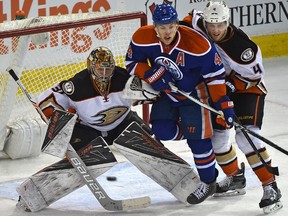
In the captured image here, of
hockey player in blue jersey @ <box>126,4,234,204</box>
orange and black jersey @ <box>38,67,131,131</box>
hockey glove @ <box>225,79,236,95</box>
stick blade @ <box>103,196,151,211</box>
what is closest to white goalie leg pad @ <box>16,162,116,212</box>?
stick blade @ <box>103,196,151,211</box>

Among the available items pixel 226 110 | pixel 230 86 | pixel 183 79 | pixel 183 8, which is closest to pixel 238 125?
pixel 226 110

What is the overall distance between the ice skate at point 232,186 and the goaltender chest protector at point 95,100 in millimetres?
588

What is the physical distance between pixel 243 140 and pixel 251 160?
0.32ft

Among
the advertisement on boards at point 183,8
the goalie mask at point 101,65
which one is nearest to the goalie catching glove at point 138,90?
the goalie mask at point 101,65

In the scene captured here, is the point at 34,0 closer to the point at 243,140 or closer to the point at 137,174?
the point at 137,174

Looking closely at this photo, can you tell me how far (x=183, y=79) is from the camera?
16.0 feet

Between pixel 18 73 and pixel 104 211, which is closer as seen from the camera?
pixel 104 211

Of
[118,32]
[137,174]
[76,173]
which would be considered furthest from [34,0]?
[76,173]

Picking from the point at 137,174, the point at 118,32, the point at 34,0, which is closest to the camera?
the point at 137,174

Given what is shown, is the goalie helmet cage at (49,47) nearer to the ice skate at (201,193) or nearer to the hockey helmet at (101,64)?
the hockey helmet at (101,64)

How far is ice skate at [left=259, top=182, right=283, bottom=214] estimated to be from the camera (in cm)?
482

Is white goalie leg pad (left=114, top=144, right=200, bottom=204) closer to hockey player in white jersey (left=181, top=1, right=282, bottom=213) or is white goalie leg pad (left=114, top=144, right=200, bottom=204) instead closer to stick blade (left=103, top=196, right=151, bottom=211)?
stick blade (left=103, top=196, right=151, bottom=211)

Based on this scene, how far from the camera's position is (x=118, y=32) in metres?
6.05

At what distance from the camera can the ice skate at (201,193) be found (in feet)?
16.2
